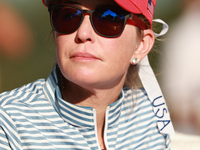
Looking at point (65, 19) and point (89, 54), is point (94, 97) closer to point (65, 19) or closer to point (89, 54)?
A: point (89, 54)

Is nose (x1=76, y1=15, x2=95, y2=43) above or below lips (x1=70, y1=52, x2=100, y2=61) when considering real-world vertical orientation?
above

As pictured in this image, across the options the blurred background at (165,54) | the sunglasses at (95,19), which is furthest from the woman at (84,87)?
the blurred background at (165,54)

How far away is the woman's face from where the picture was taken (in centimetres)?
175

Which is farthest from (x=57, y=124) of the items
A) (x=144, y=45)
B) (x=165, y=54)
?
(x=165, y=54)

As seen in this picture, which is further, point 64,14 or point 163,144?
point 163,144

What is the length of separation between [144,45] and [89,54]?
1.71ft

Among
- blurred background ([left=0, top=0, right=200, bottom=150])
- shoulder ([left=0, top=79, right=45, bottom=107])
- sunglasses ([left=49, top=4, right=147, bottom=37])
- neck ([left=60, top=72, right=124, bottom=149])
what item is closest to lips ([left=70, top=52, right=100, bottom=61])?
sunglasses ([left=49, top=4, right=147, bottom=37])

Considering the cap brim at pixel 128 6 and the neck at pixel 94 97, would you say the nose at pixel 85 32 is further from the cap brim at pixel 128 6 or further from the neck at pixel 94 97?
the neck at pixel 94 97

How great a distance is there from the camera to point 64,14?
182 cm

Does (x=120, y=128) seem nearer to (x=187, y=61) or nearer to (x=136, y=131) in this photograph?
(x=136, y=131)

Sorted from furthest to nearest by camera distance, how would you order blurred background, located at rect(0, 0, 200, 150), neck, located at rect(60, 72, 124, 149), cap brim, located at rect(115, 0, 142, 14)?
blurred background, located at rect(0, 0, 200, 150), neck, located at rect(60, 72, 124, 149), cap brim, located at rect(115, 0, 142, 14)

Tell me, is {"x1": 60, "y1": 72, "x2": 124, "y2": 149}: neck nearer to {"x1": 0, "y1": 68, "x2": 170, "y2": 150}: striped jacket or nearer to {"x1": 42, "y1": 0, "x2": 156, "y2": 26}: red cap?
{"x1": 0, "y1": 68, "x2": 170, "y2": 150}: striped jacket

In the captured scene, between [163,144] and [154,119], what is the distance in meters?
0.18

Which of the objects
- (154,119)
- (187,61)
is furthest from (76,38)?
(187,61)
